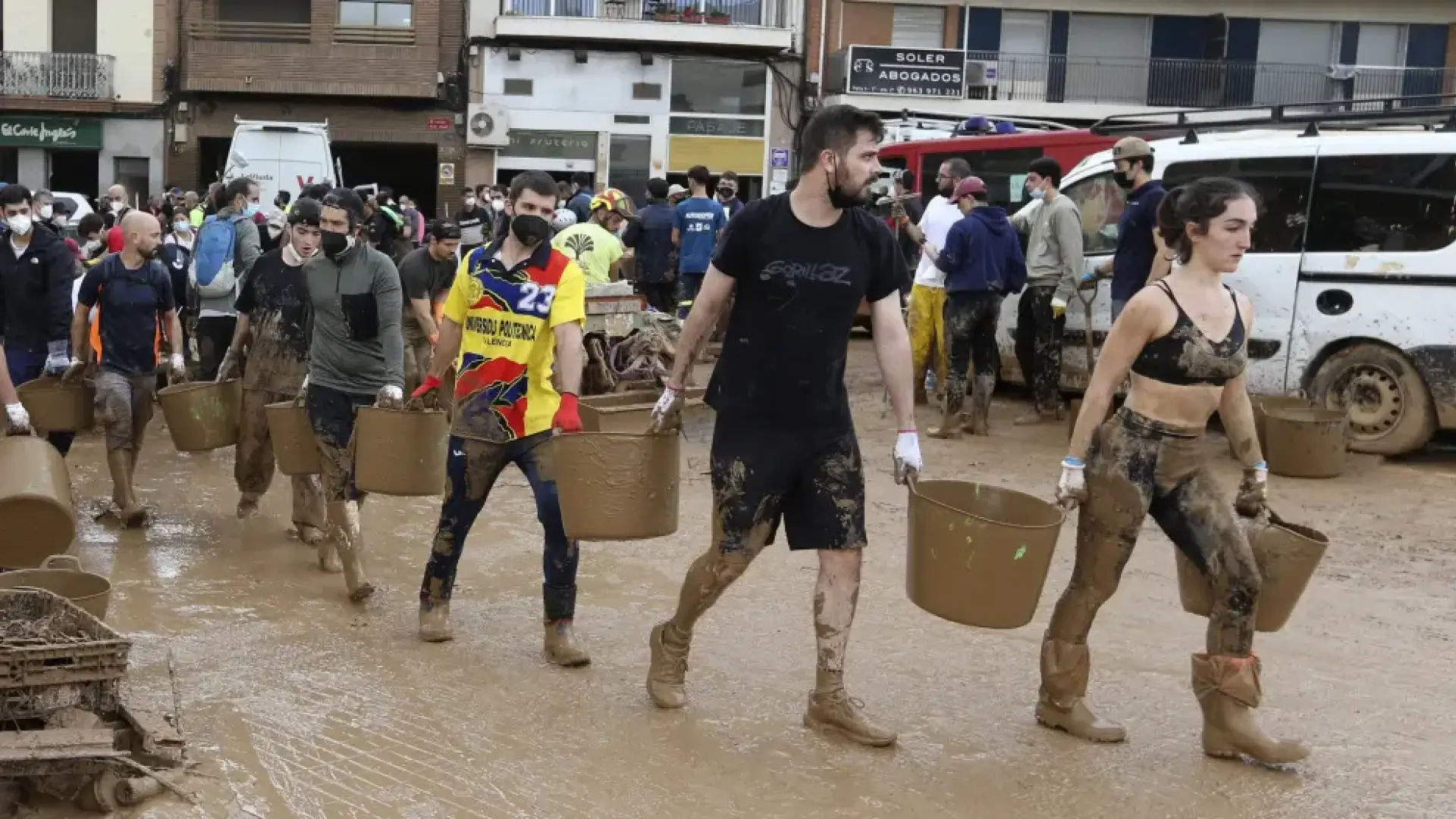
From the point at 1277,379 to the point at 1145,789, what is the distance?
20.1ft

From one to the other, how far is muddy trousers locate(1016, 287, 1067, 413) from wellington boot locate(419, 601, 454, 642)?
6.48 m

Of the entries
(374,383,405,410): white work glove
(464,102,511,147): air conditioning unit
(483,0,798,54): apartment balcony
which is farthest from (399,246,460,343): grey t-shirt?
(483,0,798,54): apartment balcony

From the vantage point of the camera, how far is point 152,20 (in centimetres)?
3066

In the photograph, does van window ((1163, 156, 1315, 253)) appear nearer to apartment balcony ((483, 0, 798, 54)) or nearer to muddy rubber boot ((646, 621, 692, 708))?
muddy rubber boot ((646, 621, 692, 708))

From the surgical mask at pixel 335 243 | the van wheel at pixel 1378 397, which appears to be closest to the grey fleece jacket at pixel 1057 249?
the van wheel at pixel 1378 397

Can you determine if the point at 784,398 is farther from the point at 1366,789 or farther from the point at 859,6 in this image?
the point at 859,6

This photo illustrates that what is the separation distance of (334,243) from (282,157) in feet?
46.7

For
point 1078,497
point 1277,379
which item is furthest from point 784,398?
point 1277,379

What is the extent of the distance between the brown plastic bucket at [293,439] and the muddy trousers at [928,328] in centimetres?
540

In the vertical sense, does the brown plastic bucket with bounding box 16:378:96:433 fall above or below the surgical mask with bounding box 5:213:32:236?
below

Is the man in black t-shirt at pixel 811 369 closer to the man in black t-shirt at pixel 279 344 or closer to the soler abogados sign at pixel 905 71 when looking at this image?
→ the man in black t-shirt at pixel 279 344

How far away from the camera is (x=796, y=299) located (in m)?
4.71

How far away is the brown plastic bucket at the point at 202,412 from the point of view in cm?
749

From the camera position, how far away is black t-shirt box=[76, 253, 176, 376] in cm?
786
